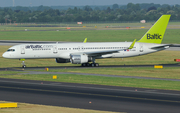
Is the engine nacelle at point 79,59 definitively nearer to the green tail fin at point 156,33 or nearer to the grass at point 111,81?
the grass at point 111,81

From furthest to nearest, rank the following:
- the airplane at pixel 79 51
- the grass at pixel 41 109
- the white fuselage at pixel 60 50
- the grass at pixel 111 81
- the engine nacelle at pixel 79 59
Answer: the white fuselage at pixel 60 50 < the airplane at pixel 79 51 < the engine nacelle at pixel 79 59 < the grass at pixel 111 81 < the grass at pixel 41 109

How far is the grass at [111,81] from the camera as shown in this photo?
1642 inches

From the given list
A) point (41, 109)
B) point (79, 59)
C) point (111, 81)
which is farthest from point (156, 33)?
point (41, 109)

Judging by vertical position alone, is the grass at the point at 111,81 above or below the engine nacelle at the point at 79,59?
below

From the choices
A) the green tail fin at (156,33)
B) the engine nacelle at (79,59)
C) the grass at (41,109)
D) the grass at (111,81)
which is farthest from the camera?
the green tail fin at (156,33)

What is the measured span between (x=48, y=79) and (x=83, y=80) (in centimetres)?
534

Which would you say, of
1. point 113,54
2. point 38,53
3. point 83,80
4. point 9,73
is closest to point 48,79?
point 83,80

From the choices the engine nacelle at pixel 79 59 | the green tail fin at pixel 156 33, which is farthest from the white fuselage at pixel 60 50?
the green tail fin at pixel 156 33

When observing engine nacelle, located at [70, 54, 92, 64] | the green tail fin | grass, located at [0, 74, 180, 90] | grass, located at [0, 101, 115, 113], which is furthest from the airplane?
grass, located at [0, 101, 115, 113]

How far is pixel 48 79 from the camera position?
47969 millimetres

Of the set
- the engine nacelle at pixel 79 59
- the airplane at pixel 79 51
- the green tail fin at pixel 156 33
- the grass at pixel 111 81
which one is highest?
the green tail fin at pixel 156 33

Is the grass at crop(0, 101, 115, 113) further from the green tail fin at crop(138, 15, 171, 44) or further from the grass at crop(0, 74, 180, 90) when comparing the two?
the green tail fin at crop(138, 15, 171, 44)

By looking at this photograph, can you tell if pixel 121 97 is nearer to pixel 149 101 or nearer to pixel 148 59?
pixel 149 101

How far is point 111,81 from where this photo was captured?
45.3 meters
